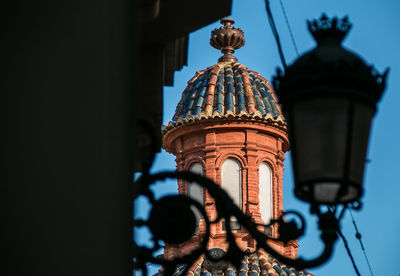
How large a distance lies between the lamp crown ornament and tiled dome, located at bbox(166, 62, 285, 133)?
26.8m

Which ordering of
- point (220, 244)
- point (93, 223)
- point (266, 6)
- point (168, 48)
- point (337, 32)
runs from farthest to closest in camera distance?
1. point (220, 244)
2. point (168, 48)
3. point (266, 6)
4. point (337, 32)
5. point (93, 223)

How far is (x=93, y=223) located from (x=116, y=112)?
0.53 m

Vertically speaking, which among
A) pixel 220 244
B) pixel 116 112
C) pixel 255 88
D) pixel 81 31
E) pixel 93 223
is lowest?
pixel 93 223

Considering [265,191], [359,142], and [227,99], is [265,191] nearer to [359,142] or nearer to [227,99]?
[227,99]

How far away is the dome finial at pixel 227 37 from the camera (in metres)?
30.8

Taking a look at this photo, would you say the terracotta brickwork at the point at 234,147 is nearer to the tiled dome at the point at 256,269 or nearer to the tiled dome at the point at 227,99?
the tiled dome at the point at 227,99

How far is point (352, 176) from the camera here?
5.16 metres

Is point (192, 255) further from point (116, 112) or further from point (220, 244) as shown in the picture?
point (220, 244)

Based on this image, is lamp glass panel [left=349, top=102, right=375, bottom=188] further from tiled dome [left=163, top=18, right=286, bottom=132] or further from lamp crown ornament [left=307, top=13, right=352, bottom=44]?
tiled dome [left=163, top=18, right=286, bottom=132]

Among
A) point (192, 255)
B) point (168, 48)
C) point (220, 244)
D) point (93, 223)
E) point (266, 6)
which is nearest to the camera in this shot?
point (93, 223)

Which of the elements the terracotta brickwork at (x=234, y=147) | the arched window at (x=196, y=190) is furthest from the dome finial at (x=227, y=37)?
the arched window at (x=196, y=190)

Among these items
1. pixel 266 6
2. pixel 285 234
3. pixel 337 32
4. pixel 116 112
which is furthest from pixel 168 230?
pixel 266 6

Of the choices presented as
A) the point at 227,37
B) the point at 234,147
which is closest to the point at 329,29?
the point at 227,37

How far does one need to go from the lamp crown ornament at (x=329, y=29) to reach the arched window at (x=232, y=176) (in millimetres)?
25964
